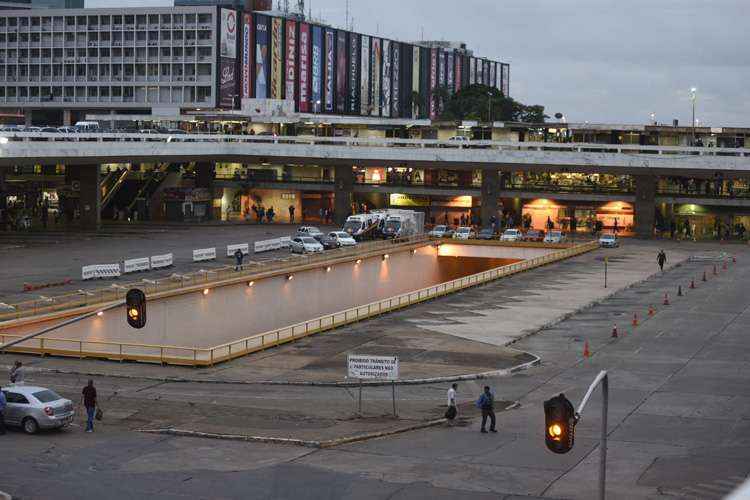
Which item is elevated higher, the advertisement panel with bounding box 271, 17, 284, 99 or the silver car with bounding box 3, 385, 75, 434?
the advertisement panel with bounding box 271, 17, 284, 99

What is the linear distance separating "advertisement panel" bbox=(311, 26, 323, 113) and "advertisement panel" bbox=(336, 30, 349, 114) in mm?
4699

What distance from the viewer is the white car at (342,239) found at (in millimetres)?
82831

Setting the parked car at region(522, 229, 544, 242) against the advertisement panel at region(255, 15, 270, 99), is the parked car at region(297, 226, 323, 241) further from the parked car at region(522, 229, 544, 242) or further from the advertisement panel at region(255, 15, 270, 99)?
the advertisement panel at region(255, 15, 270, 99)

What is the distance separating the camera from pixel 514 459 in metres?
28.1

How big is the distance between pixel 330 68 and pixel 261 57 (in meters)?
21.6

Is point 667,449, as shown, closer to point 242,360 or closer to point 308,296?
point 242,360

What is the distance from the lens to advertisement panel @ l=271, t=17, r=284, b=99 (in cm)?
16800

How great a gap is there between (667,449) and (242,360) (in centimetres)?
1839

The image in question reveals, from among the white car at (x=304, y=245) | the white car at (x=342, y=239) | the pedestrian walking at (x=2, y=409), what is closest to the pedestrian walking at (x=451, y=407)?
the pedestrian walking at (x=2, y=409)

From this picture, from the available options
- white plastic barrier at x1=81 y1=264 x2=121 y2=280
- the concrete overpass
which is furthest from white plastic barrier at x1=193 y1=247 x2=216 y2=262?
the concrete overpass

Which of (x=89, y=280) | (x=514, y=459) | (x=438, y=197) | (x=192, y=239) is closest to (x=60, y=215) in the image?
(x=192, y=239)

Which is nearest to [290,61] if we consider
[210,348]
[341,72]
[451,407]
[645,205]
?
[341,72]

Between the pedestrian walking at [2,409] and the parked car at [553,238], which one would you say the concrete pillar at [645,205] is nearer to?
the parked car at [553,238]

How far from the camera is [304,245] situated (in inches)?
3091
